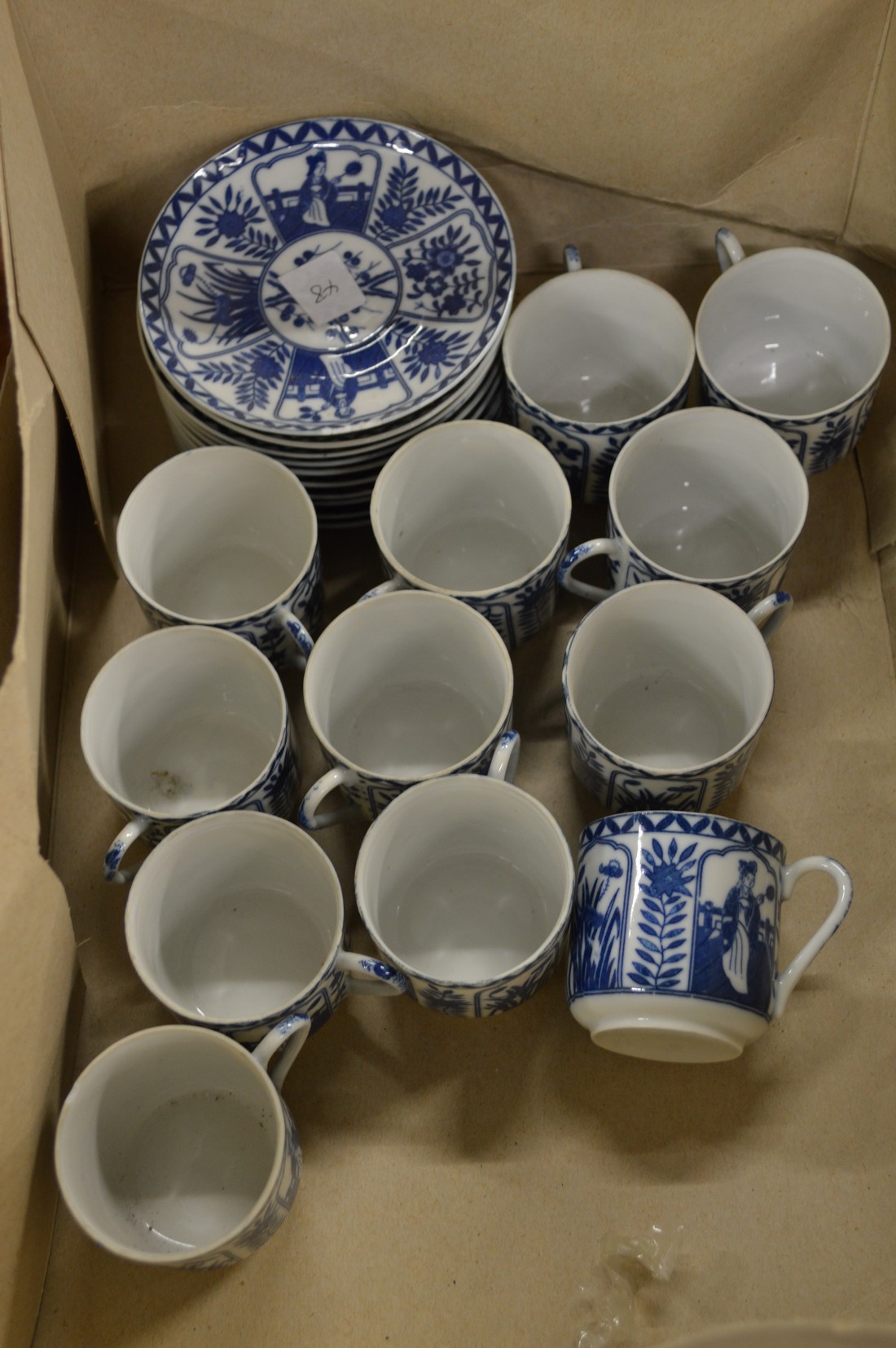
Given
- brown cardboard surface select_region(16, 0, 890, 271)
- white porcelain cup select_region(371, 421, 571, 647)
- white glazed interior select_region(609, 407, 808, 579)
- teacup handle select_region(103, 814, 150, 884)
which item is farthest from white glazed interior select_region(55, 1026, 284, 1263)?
brown cardboard surface select_region(16, 0, 890, 271)

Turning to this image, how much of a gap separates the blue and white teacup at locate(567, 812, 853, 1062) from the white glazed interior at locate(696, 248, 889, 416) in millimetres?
389

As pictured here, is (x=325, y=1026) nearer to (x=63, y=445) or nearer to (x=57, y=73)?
(x=63, y=445)

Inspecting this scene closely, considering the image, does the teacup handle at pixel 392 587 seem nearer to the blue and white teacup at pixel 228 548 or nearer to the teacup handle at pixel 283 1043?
the blue and white teacup at pixel 228 548

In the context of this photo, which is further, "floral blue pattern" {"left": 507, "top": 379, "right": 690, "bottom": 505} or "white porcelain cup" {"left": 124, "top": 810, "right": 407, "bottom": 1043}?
"floral blue pattern" {"left": 507, "top": 379, "right": 690, "bottom": 505}

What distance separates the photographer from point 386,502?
851 millimetres

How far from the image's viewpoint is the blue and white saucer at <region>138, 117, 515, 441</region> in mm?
896

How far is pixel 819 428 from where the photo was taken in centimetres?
85

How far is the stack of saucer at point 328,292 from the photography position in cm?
88

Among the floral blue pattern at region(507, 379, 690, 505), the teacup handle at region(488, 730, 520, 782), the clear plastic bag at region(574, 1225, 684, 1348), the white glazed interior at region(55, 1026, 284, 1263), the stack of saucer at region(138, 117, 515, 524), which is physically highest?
the stack of saucer at region(138, 117, 515, 524)

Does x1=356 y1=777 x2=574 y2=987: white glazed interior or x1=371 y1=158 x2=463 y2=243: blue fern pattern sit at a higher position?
x1=371 y1=158 x2=463 y2=243: blue fern pattern

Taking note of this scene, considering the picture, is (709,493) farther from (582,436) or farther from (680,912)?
(680,912)

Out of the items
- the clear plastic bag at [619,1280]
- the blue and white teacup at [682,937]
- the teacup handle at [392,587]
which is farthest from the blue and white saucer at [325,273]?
the clear plastic bag at [619,1280]

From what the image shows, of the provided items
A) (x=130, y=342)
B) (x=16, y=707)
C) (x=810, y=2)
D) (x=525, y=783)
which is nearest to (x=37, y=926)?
(x=16, y=707)

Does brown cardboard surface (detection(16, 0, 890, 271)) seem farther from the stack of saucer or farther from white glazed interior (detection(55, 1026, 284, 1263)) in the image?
white glazed interior (detection(55, 1026, 284, 1263))
